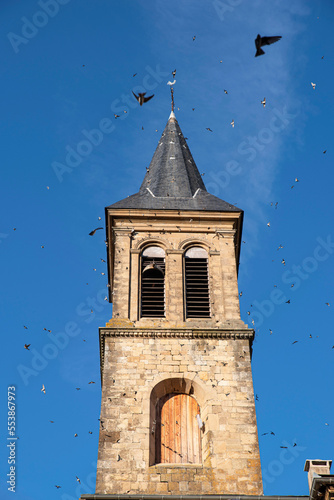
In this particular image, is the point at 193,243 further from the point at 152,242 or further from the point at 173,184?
the point at 173,184

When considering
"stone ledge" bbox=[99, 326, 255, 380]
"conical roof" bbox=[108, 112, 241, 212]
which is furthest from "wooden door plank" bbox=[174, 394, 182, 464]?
"conical roof" bbox=[108, 112, 241, 212]

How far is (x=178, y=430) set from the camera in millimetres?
20766

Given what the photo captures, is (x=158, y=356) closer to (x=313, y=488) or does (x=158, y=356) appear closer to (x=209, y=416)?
(x=209, y=416)

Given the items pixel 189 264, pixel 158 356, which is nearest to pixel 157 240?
pixel 189 264

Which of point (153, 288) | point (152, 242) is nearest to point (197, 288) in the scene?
point (153, 288)

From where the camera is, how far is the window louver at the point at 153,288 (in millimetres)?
23391

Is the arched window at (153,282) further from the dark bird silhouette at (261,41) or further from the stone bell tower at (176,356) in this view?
the dark bird silhouette at (261,41)

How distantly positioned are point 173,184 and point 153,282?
5111mm

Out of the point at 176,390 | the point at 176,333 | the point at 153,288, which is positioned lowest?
the point at 176,390

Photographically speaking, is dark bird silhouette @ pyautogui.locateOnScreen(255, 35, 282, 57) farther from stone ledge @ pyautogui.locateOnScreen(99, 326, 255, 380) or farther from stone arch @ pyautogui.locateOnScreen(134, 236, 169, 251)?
stone arch @ pyautogui.locateOnScreen(134, 236, 169, 251)

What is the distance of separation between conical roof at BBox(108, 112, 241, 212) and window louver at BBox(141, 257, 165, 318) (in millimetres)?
2038

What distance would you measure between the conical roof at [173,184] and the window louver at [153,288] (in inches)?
80.2

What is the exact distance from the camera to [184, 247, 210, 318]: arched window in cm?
2352

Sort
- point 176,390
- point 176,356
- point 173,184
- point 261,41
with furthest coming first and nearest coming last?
point 173,184 → point 176,356 → point 176,390 → point 261,41
